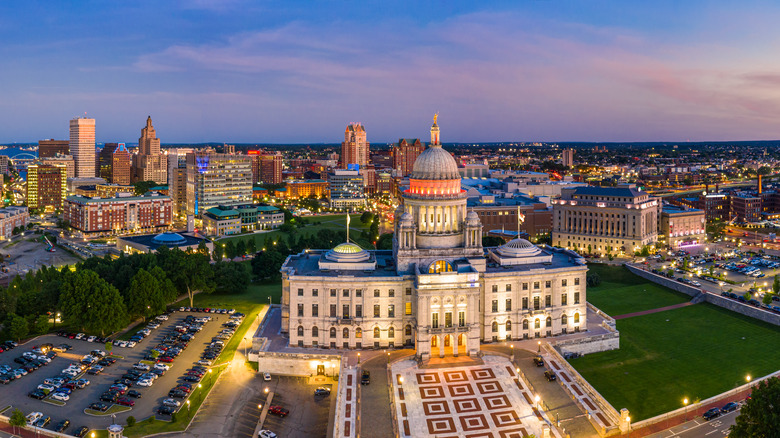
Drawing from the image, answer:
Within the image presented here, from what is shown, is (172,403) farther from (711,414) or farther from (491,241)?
(491,241)

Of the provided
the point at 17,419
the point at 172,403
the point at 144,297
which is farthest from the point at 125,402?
the point at 144,297

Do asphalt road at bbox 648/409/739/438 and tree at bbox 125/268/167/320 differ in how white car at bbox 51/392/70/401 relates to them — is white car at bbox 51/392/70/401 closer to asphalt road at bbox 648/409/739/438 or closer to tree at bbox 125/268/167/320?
tree at bbox 125/268/167/320

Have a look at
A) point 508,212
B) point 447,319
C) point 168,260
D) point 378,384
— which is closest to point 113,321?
point 168,260

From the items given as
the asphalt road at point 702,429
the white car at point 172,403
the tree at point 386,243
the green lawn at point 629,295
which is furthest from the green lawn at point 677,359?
the tree at point 386,243

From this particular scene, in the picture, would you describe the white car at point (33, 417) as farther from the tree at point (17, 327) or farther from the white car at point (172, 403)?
the tree at point (17, 327)

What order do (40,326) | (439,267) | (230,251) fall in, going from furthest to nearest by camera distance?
(230,251), (40,326), (439,267)

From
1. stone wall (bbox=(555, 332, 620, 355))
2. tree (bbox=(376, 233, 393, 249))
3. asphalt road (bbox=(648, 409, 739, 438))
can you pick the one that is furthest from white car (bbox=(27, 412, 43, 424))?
tree (bbox=(376, 233, 393, 249))

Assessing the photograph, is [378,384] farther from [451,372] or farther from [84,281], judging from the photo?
[84,281]
